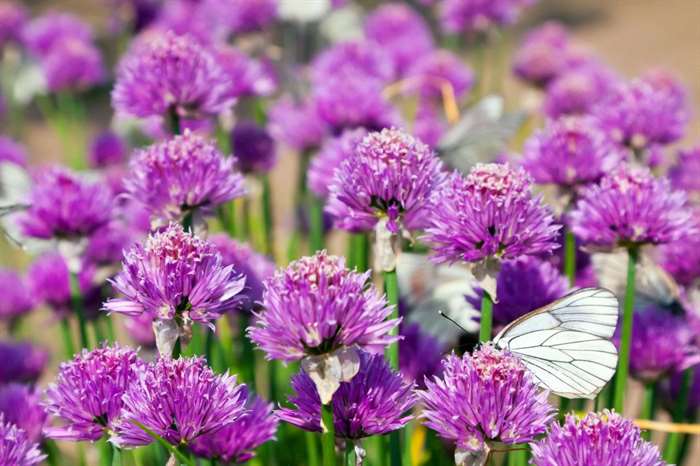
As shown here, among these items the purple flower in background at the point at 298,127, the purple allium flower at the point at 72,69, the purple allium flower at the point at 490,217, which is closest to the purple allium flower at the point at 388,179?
the purple allium flower at the point at 490,217

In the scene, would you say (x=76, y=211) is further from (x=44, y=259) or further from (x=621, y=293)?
(x=621, y=293)

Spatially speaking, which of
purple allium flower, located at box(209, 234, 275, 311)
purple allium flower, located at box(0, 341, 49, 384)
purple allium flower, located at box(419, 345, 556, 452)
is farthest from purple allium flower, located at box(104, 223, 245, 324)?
purple allium flower, located at box(0, 341, 49, 384)

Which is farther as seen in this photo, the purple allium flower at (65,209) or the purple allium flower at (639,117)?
the purple allium flower at (639,117)

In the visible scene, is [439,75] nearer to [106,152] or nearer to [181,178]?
[106,152]

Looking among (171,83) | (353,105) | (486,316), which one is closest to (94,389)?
(486,316)

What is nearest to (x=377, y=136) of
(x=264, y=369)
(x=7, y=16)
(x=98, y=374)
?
(x=98, y=374)

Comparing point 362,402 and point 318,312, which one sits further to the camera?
point 362,402

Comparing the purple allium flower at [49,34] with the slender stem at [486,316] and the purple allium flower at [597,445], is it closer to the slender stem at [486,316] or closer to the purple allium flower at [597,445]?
the slender stem at [486,316]
